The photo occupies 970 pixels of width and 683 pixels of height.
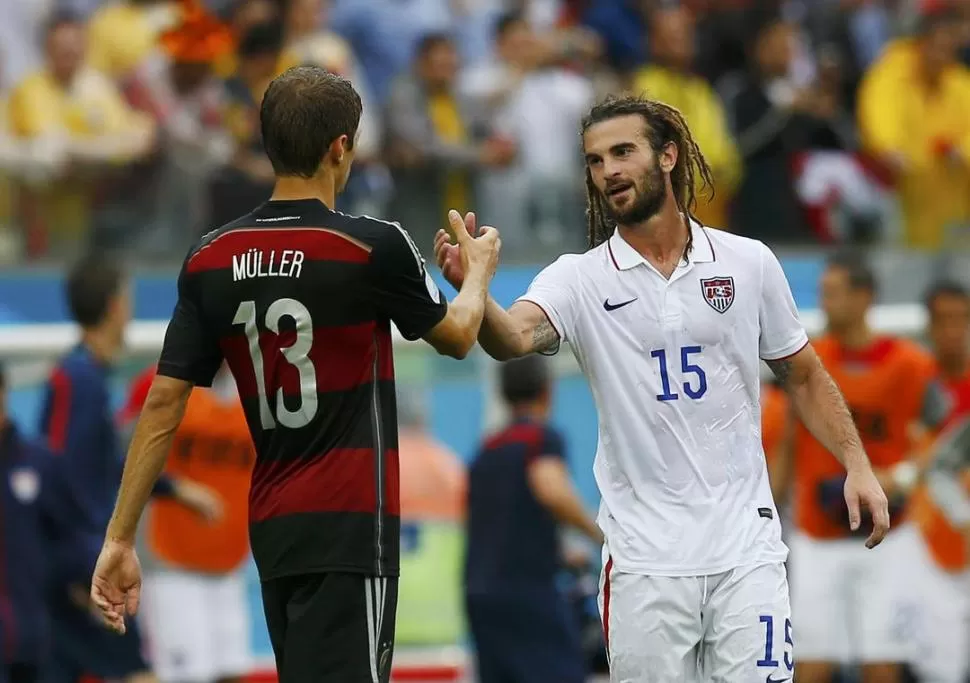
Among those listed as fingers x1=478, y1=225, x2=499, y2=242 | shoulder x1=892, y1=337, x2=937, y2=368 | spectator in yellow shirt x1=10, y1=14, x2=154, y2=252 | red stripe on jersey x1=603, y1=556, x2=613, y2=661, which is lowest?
red stripe on jersey x1=603, y1=556, x2=613, y2=661

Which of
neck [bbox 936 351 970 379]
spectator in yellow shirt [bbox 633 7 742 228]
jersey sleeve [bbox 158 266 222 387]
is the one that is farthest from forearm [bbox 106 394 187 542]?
spectator in yellow shirt [bbox 633 7 742 228]

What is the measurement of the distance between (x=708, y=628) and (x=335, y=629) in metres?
1.31

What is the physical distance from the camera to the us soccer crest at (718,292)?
6605mm

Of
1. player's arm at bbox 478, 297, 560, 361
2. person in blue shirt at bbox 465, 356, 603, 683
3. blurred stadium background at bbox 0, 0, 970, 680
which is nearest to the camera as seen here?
player's arm at bbox 478, 297, 560, 361

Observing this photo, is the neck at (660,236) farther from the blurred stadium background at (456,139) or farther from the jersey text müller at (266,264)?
the blurred stadium background at (456,139)

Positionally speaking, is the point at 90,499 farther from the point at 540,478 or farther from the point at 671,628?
the point at 671,628

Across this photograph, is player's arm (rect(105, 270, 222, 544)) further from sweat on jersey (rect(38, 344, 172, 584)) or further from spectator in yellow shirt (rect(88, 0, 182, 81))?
spectator in yellow shirt (rect(88, 0, 182, 81))

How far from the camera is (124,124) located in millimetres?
13570

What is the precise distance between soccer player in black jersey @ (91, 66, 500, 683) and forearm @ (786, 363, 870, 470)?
1.33 metres

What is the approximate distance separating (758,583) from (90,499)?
4498 mm

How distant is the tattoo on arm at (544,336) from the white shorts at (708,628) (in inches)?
32.2

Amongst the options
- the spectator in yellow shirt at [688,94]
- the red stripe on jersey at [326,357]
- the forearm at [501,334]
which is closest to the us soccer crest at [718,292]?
the forearm at [501,334]

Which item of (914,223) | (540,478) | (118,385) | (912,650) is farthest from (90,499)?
(914,223)

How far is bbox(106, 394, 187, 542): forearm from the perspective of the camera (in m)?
6.15
